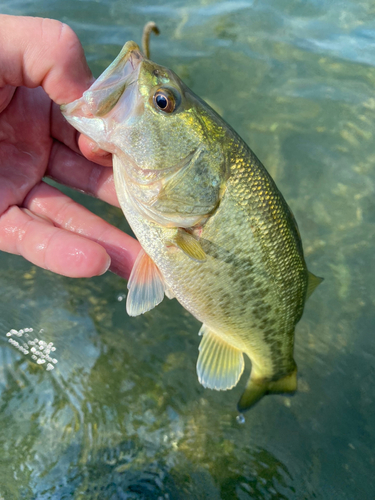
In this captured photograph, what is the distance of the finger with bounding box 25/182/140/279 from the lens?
2.93 metres

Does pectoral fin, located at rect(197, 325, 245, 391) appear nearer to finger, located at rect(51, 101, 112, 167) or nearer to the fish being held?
the fish being held

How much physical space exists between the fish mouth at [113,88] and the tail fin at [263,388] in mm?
2367

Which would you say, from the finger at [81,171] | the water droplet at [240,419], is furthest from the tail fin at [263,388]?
the finger at [81,171]

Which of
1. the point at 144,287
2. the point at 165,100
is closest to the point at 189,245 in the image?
the point at 144,287

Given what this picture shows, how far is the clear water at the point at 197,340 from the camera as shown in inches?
128

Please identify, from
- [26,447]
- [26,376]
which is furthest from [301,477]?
[26,376]

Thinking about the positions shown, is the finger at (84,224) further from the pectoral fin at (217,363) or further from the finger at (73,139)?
the pectoral fin at (217,363)

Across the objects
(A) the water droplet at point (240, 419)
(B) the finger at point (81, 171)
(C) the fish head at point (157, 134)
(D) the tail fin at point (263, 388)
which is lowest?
(A) the water droplet at point (240, 419)

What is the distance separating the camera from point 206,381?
3.00 metres

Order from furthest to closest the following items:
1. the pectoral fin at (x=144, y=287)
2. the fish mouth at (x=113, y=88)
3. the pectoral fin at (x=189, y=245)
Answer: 1. the pectoral fin at (x=144, y=287)
2. the pectoral fin at (x=189, y=245)
3. the fish mouth at (x=113, y=88)

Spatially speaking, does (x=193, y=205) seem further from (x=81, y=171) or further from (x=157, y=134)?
(x=81, y=171)

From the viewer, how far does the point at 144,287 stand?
8.52 ft

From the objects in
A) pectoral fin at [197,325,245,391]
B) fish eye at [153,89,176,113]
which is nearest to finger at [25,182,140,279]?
pectoral fin at [197,325,245,391]

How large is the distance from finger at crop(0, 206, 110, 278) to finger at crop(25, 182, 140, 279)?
0.54 feet
